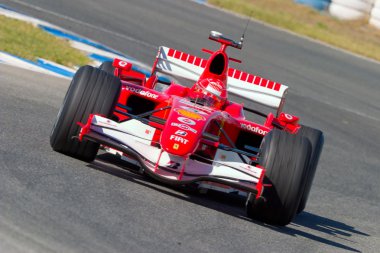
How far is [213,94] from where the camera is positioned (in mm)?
9633

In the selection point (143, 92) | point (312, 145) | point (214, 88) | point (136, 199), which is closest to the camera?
point (136, 199)

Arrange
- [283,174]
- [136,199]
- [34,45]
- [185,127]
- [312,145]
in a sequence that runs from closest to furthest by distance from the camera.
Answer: [136,199]
[185,127]
[283,174]
[312,145]
[34,45]

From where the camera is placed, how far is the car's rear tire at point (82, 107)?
8102mm

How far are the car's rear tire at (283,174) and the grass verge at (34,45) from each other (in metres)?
6.66

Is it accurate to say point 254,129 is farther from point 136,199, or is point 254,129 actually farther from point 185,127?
point 136,199

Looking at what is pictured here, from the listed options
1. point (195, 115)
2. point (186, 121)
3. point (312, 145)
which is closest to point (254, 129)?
point (312, 145)

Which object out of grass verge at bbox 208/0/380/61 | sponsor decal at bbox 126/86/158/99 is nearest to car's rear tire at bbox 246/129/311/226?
sponsor decal at bbox 126/86/158/99

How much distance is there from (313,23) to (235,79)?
26.5 metres

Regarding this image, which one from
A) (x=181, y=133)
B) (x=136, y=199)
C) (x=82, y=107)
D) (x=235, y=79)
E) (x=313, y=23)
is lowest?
(x=136, y=199)

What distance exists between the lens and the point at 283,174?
7.93 meters

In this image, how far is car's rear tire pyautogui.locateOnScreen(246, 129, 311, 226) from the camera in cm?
792

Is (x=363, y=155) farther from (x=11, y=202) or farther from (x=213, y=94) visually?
(x=11, y=202)

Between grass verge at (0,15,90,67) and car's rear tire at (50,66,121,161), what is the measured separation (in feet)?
18.6

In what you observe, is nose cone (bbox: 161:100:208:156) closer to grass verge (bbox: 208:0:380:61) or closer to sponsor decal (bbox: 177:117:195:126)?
sponsor decal (bbox: 177:117:195:126)
